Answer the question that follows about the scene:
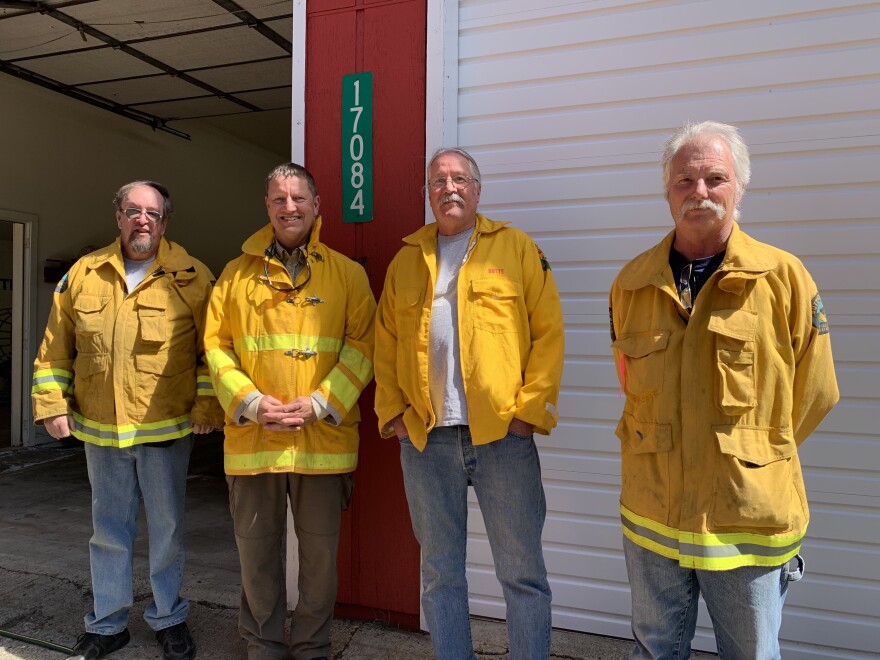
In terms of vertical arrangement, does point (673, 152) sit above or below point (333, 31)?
below

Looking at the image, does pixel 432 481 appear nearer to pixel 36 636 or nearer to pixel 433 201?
pixel 433 201

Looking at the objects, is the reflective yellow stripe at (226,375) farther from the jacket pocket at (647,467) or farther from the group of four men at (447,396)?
the jacket pocket at (647,467)

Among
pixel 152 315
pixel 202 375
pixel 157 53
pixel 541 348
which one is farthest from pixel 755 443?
pixel 157 53

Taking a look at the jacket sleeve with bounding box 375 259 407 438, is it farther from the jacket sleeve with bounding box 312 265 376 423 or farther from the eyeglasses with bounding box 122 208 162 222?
the eyeglasses with bounding box 122 208 162 222

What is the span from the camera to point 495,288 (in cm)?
225

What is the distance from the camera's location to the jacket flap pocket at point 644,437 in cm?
175

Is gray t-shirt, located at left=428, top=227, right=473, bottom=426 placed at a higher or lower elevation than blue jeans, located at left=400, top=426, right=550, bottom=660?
higher

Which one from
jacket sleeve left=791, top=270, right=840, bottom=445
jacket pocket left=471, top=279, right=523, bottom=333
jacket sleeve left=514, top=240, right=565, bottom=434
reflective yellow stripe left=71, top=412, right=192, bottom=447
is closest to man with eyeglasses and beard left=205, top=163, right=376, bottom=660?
reflective yellow stripe left=71, top=412, right=192, bottom=447

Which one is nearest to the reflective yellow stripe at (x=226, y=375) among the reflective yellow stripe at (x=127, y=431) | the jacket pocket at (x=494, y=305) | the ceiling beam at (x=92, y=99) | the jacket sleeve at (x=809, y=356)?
the reflective yellow stripe at (x=127, y=431)

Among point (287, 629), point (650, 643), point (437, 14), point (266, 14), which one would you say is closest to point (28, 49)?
point (266, 14)

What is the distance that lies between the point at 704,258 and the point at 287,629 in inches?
94.6

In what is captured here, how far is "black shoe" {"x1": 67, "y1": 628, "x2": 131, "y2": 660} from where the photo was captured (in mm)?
2773

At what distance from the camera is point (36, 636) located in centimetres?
301

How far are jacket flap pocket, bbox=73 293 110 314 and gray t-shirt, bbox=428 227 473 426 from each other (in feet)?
4.62
